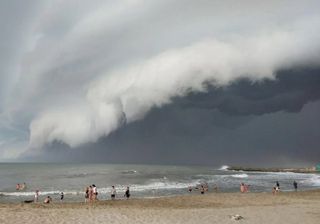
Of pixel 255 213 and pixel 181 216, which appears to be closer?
pixel 181 216

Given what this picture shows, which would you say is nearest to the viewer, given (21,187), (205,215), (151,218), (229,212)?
(151,218)

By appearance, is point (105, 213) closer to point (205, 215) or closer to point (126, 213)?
point (126, 213)

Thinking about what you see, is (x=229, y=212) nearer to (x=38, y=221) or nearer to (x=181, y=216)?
(x=181, y=216)

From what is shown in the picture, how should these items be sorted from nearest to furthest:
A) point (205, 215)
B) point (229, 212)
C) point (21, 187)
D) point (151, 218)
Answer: point (151, 218) → point (205, 215) → point (229, 212) → point (21, 187)

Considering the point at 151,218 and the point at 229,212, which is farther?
the point at 229,212

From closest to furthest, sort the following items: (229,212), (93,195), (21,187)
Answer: (229,212)
(93,195)
(21,187)

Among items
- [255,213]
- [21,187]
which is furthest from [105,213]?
[21,187]

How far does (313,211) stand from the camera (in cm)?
2627

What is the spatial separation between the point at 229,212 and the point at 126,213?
7.27 m

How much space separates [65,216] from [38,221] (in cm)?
239

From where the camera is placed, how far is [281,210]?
26859 mm

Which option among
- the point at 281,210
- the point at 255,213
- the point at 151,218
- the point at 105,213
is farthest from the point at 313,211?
the point at 105,213

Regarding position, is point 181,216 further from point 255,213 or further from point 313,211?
point 313,211

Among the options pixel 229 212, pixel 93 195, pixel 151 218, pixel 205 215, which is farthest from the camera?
pixel 93 195
